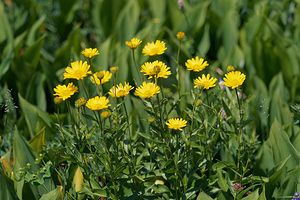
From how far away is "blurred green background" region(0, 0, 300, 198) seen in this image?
174 centimetres

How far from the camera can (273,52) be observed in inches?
85.8

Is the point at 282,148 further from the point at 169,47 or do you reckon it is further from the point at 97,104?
the point at 169,47

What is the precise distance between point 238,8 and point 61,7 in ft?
4.06

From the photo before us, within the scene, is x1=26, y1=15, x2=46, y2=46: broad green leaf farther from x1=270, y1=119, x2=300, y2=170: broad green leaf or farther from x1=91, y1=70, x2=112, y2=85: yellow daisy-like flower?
x1=270, y1=119, x2=300, y2=170: broad green leaf

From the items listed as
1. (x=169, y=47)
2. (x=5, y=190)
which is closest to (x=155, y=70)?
(x=5, y=190)

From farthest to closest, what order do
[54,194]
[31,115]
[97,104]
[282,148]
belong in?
[31,115] < [282,148] < [54,194] < [97,104]

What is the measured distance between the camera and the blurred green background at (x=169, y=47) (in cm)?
174

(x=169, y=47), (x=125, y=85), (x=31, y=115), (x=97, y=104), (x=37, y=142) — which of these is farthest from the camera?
(x=169, y=47)

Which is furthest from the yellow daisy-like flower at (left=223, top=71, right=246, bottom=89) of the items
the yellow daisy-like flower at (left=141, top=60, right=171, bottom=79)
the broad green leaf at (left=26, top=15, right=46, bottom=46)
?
the broad green leaf at (left=26, top=15, right=46, bottom=46)

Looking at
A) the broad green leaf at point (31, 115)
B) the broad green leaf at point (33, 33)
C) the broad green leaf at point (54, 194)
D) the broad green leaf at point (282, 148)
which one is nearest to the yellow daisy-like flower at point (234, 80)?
the broad green leaf at point (282, 148)

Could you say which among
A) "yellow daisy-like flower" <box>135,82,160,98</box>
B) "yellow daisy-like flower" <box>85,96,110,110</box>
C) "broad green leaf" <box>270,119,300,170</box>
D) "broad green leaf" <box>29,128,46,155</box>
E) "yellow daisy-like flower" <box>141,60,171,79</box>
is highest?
"yellow daisy-like flower" <box>141,60,171,79</box>

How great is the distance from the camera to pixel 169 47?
7.73ft

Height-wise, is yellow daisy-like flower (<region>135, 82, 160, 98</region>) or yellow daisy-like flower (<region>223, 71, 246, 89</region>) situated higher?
yellow daisy-like flower (<region>135, 82, 160, 98</region>)

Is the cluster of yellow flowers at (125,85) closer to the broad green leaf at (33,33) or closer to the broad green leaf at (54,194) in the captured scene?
the broad green leaf at (54,194)
